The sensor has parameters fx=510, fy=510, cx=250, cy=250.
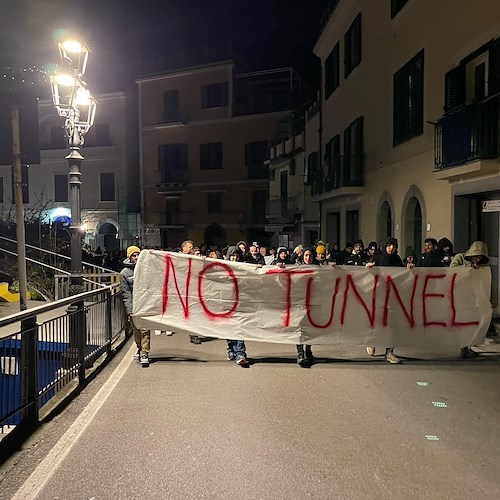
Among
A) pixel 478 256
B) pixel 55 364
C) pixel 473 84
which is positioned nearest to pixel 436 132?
pixel 473 84

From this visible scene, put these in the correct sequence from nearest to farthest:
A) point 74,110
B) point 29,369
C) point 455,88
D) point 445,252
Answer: point 29,369 → point 74,110 → point 445,252 → point 455,88

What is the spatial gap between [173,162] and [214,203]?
5.12 metres

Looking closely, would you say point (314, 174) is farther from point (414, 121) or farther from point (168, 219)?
point (168, 219)

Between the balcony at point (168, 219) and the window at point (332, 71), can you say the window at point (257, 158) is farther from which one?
the window at point (332, 71)

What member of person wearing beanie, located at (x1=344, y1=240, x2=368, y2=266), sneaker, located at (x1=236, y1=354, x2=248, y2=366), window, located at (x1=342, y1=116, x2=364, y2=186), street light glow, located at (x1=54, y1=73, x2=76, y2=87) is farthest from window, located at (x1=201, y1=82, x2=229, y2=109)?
sneaker, located at (x1=236, y1=354, x2=248, y2=366)

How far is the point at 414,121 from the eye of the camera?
13828mm

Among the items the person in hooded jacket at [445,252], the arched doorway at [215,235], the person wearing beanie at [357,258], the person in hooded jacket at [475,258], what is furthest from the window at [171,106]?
the person in hooded jacket at [475,258]

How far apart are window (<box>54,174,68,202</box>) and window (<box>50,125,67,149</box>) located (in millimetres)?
2712

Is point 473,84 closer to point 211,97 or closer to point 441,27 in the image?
point 441,27

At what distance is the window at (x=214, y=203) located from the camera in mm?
42281

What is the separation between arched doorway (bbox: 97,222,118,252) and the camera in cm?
4366

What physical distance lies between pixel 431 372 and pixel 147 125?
132ft

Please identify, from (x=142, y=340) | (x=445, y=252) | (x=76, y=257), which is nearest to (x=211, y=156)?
(x=445, y=252)

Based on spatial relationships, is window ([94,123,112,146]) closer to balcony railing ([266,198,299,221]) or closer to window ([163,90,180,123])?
window ([163,90,180,123])
